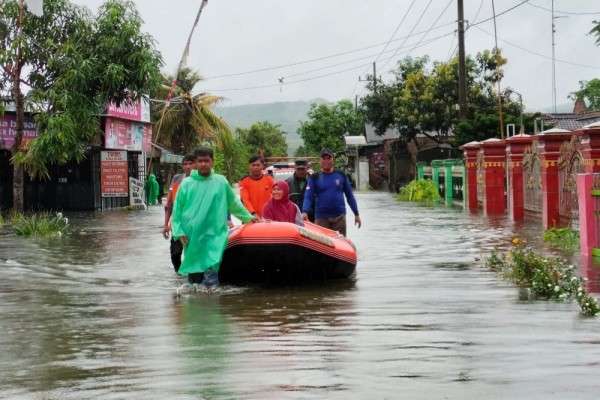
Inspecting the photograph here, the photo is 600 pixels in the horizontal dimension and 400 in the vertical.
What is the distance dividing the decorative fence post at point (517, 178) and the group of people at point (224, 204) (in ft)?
37.8

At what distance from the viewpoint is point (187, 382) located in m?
6.43

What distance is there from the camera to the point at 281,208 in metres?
12.7

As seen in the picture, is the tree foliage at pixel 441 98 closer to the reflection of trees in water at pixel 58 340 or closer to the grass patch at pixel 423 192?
the grass patch at pixel 423 192

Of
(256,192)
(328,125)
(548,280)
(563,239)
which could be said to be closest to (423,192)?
(563,239)

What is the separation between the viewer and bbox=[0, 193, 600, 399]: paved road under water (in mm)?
6301

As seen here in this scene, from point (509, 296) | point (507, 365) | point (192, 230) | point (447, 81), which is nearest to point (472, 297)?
point (509, 296)

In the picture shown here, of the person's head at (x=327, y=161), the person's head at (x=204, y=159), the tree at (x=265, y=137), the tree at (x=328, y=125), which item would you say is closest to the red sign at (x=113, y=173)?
the person's head at (x=327, y=161)

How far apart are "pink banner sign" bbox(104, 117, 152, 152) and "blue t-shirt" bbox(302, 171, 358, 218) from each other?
22.7m

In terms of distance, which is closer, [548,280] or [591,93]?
[548,280]

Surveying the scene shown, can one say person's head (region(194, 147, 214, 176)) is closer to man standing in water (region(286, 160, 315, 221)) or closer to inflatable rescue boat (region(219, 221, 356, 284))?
inflatable rescue boat (region(219, 221, 356, 284))

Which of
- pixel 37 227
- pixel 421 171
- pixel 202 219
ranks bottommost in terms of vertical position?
pixel 37 227

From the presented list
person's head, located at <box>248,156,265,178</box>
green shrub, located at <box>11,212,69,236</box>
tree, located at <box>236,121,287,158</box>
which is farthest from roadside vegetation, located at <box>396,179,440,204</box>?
tree, located at <box>236,121,287,158</box>

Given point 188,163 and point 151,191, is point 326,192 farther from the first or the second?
point 151,191

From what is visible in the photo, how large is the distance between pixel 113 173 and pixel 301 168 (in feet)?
78.9
